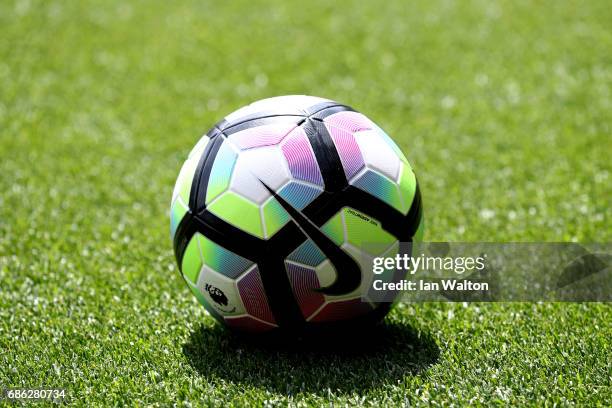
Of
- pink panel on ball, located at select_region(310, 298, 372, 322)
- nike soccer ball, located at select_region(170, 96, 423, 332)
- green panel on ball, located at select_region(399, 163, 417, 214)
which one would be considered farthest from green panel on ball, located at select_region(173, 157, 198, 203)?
green panel on ball, located at select_region(399, 163, 417, 214)

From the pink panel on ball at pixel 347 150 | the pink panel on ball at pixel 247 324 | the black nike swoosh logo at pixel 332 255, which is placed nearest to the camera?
the black nike swoosh logo at pixel 332 255

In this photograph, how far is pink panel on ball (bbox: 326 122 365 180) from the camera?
4.19 meters

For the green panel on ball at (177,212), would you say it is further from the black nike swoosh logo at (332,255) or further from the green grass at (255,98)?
the green grass at (255,98)

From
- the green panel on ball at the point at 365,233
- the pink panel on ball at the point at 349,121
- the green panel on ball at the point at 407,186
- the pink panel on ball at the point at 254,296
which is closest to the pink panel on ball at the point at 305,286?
the pink panel on ball at the point at 254,296

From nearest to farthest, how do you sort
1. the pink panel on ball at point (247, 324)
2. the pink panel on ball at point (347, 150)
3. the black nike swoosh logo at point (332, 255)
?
the black nike swoosh logo at point (332, 255) < the pink panel on ball at point (347, 150) < the pink panel on ball at point (247, 324)

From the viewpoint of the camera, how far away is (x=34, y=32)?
10.6 meters

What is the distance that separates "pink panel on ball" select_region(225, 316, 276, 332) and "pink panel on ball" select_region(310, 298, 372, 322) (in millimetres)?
260

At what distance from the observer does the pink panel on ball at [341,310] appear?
4.23m

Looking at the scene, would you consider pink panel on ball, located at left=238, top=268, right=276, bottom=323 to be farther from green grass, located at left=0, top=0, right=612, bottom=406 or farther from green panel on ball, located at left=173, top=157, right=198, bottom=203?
green panel on ball, located at left=173, top=157, right=198, bottom=203

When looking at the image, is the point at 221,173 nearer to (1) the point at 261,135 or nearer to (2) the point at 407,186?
(1) the point at 261,135

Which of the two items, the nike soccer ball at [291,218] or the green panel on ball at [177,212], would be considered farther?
the green panel on ball at [177,212]

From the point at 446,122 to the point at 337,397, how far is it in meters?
4.71

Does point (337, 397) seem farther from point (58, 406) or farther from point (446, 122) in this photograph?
point (446, 122)

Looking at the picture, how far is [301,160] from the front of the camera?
13.6ft
